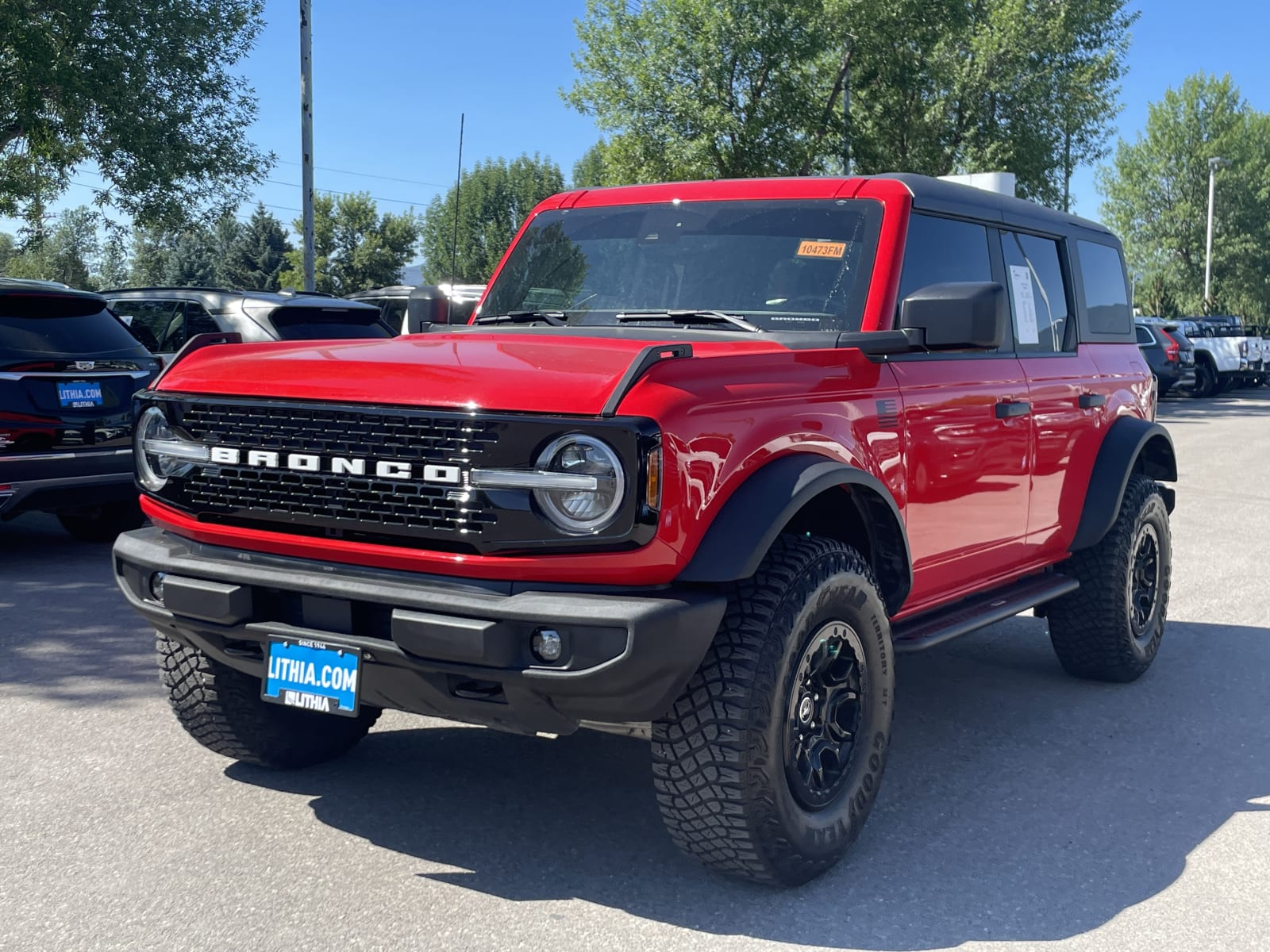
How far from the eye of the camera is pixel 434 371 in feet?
11.1

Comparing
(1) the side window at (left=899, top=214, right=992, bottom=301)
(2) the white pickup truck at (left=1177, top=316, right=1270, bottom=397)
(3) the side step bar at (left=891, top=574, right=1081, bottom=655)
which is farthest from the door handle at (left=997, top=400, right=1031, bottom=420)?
(2) the white pickup truck at (left=1177, top=316, right=1270, bottom=397)

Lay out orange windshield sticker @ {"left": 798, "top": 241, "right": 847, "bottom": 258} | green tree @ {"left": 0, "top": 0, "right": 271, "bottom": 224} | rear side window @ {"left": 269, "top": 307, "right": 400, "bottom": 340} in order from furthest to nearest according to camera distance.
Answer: green tree @ {"left": 0, "top": 0, "right": 271, "bottom": 224} < rear side window @ {"left": 269, "top": 307, "right": 400, "bottom": 340} < orange windshield sticker @ {"left": 798, "top": 241, "right": 847, "bottom": 258}

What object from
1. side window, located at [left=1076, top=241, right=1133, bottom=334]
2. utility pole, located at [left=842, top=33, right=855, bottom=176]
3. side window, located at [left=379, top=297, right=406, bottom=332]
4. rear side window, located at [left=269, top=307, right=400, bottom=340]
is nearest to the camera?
side window, located at [left=1076, top=241, right=1133, bottom=334]

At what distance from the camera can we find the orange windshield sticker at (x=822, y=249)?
4402mm

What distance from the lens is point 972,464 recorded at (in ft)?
15.0

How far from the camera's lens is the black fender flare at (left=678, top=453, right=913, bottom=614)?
321 cm

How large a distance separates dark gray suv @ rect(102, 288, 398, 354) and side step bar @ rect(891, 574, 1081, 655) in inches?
223

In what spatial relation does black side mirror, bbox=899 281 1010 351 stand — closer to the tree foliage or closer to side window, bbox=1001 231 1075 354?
side window, bbox=1001 231 1075 354

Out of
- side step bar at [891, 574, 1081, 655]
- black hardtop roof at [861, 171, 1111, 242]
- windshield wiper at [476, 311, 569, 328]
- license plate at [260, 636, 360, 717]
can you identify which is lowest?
side step bar at [891, 574, 1081, 655]

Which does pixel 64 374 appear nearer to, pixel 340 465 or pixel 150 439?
pixel 150 439

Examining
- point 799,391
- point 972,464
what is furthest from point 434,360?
point 972,464

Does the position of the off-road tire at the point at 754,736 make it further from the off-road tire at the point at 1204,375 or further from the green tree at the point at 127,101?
the off-road tire at the point at 1204,375

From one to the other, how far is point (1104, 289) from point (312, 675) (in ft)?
14.0

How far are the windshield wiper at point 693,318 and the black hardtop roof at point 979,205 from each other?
79 centimetres
